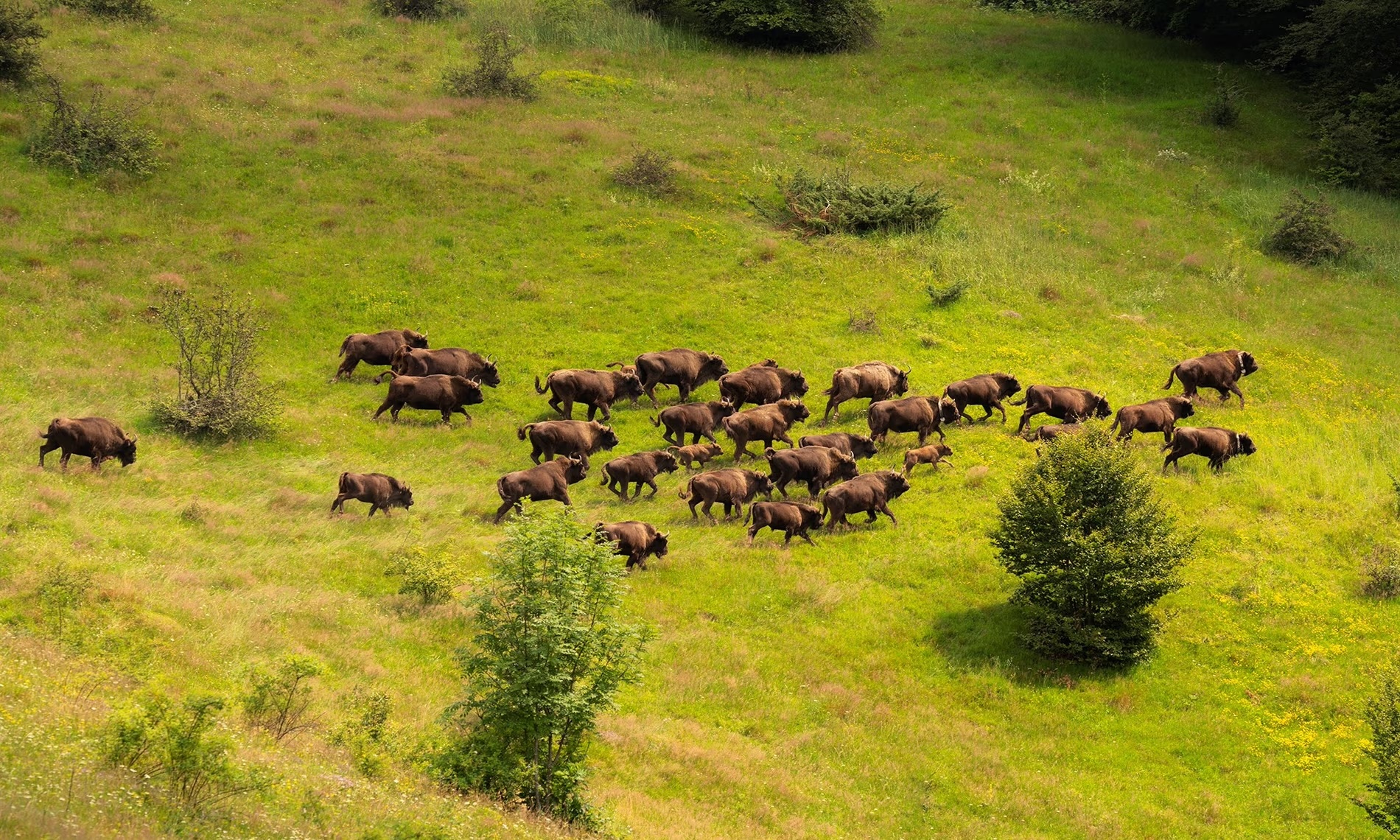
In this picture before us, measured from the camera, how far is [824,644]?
24109 mm

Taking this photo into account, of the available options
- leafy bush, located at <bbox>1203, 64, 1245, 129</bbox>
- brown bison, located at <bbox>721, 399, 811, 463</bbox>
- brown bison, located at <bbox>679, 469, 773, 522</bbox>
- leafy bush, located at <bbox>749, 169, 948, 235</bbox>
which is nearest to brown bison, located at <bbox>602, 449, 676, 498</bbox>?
brown bison, located at <bbox>679, 469, 773, 522</bbox>

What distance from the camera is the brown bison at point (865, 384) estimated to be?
3569 cm

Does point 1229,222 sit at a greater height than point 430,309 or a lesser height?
greater

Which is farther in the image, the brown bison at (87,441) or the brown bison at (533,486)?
the brown bison at (533,486)

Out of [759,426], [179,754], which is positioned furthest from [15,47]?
[179,754]

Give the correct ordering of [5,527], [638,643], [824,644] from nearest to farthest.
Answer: [638,643]
[5,527]
[824,644]

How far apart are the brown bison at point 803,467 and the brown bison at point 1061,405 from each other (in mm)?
6981

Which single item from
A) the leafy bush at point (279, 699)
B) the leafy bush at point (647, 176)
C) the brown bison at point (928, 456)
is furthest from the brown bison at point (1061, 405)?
the leafy bush at point (279, 699)

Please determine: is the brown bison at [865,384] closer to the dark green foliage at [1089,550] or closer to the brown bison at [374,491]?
the dark green foliage at [1089,550]

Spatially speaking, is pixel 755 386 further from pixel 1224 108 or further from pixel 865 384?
pixel 1224 108

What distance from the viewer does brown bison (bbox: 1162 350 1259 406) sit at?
37.8m

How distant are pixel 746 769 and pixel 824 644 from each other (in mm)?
4860

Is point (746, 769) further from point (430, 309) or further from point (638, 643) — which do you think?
point (430, 309)

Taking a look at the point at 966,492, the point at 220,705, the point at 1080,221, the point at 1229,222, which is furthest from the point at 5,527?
the point at 1229,222
